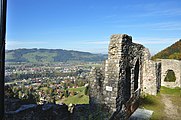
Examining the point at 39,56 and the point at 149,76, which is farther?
the point at 39,56

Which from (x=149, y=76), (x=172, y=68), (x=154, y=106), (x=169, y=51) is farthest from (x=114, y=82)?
(x=169, y=51)

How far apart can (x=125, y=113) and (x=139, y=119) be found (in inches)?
23.0

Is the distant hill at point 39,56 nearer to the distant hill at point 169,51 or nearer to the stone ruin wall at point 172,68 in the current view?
the stone ruin wall at point 172,68

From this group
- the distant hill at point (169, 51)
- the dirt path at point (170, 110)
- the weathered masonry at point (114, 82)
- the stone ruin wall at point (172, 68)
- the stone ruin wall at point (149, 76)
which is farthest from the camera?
the distant hill at point (169, 51)

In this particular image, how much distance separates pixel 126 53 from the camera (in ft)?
26.7

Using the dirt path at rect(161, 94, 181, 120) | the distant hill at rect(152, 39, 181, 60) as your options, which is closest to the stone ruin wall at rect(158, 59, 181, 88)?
the dirt path at rect(161, 94, 181, 120)

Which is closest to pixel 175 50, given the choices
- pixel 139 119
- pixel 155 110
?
pixel 155 110

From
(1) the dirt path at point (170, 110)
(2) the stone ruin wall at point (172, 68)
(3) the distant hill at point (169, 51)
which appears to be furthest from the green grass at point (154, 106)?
(3) the distant hill at point (169, 51)

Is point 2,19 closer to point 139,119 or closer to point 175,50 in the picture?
point 139,119

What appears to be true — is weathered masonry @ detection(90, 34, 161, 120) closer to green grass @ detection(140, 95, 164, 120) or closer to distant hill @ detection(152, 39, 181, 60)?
green grass @ detection(140, 95, 164, 120)

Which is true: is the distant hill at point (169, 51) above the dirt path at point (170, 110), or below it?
above

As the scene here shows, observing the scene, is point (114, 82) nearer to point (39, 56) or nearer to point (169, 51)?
point (39, 56)

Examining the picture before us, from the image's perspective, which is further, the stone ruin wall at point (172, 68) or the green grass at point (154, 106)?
the stone ruin wall at point (172, 68)

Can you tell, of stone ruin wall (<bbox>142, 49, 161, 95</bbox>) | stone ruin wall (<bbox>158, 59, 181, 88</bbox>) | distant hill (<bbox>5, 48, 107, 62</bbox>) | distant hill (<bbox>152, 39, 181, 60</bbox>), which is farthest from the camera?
distant hill (<bbox>152, 39, 181, 60</bbox>)
